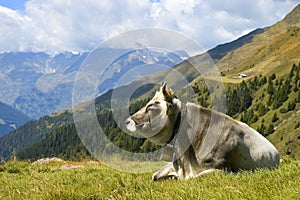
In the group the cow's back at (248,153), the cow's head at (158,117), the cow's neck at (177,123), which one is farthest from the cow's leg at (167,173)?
the cow's back at (248,153)

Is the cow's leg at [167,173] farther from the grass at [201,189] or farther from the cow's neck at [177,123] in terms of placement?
the grass at [201,189]

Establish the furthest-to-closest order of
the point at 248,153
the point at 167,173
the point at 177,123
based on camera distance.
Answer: the point at 167,173, the point at 177,123, the point at 248,153

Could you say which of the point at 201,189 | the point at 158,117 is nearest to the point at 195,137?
the point at 158,117

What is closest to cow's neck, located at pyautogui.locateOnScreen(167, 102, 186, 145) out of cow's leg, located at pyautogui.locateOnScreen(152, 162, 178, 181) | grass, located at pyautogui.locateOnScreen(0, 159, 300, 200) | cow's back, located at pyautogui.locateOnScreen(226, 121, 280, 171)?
cow's leg, located at pyautogui.locateOnScreen(152, 162, 178, 181)

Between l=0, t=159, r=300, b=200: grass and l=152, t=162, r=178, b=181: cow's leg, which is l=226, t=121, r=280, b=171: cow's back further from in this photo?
l=152, t=162, r=178, b=181: cow's leg

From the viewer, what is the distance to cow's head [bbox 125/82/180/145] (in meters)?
9.21

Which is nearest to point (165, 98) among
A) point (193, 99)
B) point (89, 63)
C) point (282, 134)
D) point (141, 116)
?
point (141, 116)

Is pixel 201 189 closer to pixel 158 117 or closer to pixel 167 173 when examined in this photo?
pixel 158 117

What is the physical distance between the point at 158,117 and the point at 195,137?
3.64 ft

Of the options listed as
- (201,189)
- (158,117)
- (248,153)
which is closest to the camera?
(201,189)

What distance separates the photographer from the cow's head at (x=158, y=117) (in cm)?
921

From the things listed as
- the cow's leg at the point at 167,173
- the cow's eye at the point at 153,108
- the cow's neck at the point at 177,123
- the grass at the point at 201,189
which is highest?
the cow's eye at the point at 153,108

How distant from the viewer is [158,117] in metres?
9.24

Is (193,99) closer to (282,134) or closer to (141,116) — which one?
(141,116)
